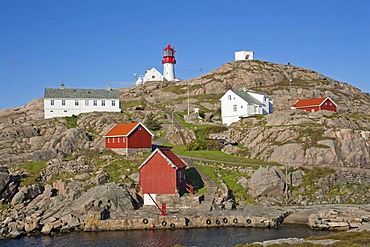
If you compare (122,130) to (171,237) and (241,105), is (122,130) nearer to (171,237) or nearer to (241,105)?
(241,105)

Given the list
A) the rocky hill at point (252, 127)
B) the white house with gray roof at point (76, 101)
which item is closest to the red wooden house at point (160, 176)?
the rocky hill at point (252, 127)

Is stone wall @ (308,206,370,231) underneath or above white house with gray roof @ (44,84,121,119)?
underneath

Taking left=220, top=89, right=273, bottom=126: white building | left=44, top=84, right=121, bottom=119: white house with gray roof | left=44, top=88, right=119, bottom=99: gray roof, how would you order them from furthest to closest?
left=44, top=88, right=119, bottom=99: gray roof → left=44, top=84, right=121, bottom=119: white house with gray roof → left=220, top=89, right=273, bottom=126: white building

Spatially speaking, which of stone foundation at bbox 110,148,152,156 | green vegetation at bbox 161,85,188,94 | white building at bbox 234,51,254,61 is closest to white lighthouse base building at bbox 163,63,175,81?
green vegetation at bbox 161,85,188,94

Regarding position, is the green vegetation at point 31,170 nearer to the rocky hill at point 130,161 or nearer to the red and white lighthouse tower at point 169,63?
the rocky hill at point 130,161

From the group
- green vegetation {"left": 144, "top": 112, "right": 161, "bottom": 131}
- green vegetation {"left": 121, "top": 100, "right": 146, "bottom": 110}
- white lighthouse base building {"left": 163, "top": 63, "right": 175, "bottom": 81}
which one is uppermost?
white lighthouse base building {"left": 163, "top": 63, "right": 175, "bottom": 81}

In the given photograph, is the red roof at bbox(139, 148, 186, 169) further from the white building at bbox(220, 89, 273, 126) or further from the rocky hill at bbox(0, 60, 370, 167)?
the white building at bbox(220, 89, 273, 126)

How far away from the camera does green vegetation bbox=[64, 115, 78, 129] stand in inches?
3187

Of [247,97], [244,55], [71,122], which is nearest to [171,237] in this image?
[71,122]

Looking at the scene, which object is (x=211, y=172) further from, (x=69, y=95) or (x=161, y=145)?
(x=69, y=95)

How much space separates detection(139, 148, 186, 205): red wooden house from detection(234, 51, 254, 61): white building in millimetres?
85665

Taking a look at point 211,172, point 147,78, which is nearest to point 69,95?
point 211,172

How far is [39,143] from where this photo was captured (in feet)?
234

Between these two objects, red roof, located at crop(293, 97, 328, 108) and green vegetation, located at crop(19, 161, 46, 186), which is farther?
red roof, located at crop(293, 97, 328, 108)
